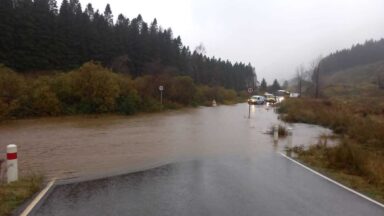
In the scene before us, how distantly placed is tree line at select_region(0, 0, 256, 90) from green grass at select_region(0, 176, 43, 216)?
167 ft

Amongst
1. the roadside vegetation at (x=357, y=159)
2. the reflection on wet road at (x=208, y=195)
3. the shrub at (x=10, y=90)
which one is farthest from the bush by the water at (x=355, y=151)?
the shrub at (x=10, y=90)

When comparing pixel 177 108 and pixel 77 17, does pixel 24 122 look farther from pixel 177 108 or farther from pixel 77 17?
pixel 77 17

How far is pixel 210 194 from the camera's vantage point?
8328 millimetres

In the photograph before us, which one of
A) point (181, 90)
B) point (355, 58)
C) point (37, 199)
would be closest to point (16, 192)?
point (37, 199)

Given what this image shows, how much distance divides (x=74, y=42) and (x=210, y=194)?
67171 mm

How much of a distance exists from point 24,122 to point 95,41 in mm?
48832

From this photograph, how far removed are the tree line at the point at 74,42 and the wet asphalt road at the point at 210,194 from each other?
4957 centimetres

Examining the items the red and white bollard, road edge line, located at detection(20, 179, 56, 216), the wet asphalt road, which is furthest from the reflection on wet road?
the red and white bollard

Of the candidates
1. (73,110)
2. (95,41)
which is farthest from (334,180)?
(95,41)

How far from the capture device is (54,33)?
67000mm

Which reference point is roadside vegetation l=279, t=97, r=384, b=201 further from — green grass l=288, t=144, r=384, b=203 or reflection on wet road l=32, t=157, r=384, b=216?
reflection on wet road l=32, t=157, r=384, b=216

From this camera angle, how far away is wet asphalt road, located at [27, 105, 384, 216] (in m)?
7.13

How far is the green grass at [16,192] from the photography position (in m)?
7.03

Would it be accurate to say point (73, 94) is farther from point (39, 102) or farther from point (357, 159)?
point (357, 159)
